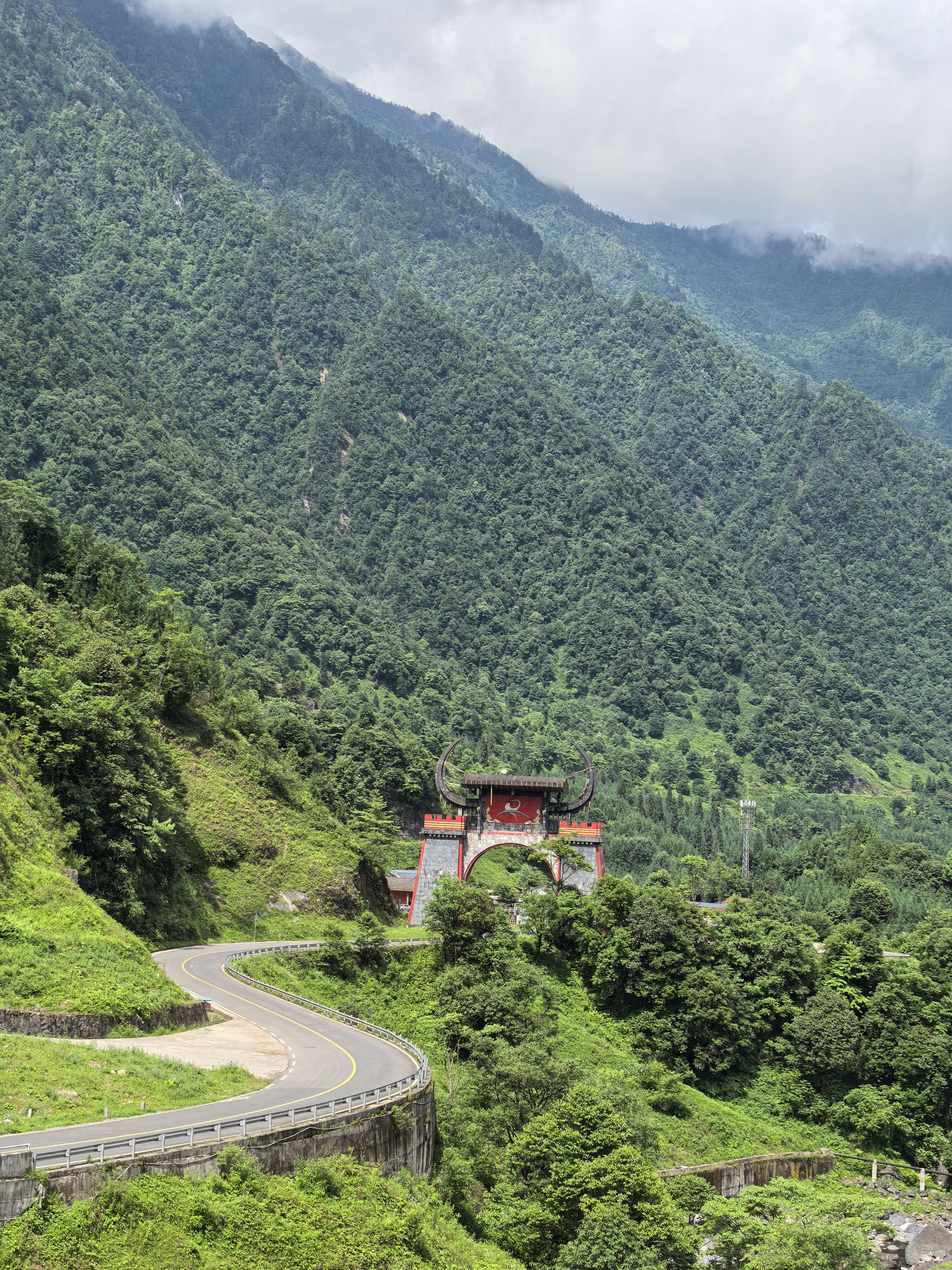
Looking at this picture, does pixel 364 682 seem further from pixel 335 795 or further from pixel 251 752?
pixel 251 752

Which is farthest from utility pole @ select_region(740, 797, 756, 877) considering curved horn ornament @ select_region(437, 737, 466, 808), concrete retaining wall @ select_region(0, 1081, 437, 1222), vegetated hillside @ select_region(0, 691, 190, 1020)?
concrete retaining wall @ select_region(0, 1081, 437, 1222)

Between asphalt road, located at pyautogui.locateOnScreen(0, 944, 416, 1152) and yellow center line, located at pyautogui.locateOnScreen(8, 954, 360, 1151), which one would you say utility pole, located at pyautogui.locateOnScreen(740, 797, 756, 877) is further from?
yellow center line, located at pyautogui.locateOnScreen(8, 954, 360, 1151)

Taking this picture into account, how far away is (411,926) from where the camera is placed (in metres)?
75.4

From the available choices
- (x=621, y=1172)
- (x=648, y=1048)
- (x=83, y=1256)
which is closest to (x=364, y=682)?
(x=648, y=1048)

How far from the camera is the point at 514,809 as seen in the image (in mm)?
85625

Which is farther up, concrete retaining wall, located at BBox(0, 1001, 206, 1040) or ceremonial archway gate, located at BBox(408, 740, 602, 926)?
ceremonial archway gate, located at BBox(408, 740, 602, 926)

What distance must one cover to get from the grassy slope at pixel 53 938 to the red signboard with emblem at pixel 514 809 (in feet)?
134

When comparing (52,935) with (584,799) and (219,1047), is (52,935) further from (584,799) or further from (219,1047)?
(584,799)

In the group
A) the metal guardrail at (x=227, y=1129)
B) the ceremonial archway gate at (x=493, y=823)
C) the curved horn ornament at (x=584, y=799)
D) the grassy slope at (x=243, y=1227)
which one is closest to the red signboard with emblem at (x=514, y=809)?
the ceremonial archway gate at (x=493, y=823)

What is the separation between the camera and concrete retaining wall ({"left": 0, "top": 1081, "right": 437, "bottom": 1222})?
23.6 meters

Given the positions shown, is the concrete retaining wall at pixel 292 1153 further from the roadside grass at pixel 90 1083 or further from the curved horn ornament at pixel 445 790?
the curved horn ornament at pixel 445 790

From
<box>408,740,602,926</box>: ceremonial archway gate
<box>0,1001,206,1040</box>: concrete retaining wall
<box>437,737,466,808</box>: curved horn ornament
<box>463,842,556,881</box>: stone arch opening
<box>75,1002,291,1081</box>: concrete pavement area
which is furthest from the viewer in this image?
<box>437,737,466,808</box>: curved horn ornament

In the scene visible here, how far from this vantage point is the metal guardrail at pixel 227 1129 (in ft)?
80.3

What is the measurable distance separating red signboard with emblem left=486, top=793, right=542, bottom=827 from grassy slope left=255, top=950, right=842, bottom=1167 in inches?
744
